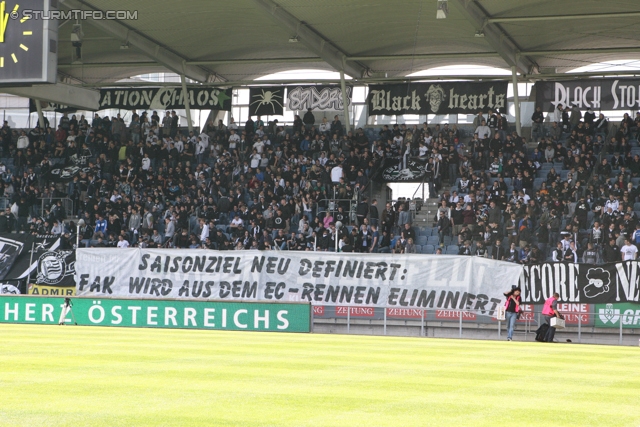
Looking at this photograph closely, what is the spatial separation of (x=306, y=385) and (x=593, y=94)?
28.9 meters

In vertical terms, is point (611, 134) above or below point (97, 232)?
above

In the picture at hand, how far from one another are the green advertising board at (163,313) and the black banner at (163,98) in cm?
1606

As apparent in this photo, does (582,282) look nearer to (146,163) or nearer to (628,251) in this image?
(628,251)

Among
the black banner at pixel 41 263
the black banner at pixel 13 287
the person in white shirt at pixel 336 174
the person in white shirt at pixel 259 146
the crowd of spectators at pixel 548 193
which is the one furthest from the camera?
the person in white shirt at pixel 259 146

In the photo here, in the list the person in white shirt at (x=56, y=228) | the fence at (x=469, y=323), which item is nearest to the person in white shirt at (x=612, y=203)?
the fence at (x=469, y=323)

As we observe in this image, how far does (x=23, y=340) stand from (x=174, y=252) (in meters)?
10.9

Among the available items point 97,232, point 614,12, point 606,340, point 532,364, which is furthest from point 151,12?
point 532,364

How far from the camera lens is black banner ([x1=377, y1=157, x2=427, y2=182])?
119 feet

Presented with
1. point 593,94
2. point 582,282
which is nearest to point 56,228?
point 582,282

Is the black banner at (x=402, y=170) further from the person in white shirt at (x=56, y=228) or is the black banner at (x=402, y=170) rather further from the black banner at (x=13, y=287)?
the black banner at (x=13, y=287)

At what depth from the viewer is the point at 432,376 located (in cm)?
1351

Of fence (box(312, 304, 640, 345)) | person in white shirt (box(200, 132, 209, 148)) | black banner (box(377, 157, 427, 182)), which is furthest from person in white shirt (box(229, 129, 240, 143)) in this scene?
fence (box(312, 304, 640, 345))

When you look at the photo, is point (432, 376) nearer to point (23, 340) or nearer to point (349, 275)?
point (23, 340)

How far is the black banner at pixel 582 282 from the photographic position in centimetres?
2594
